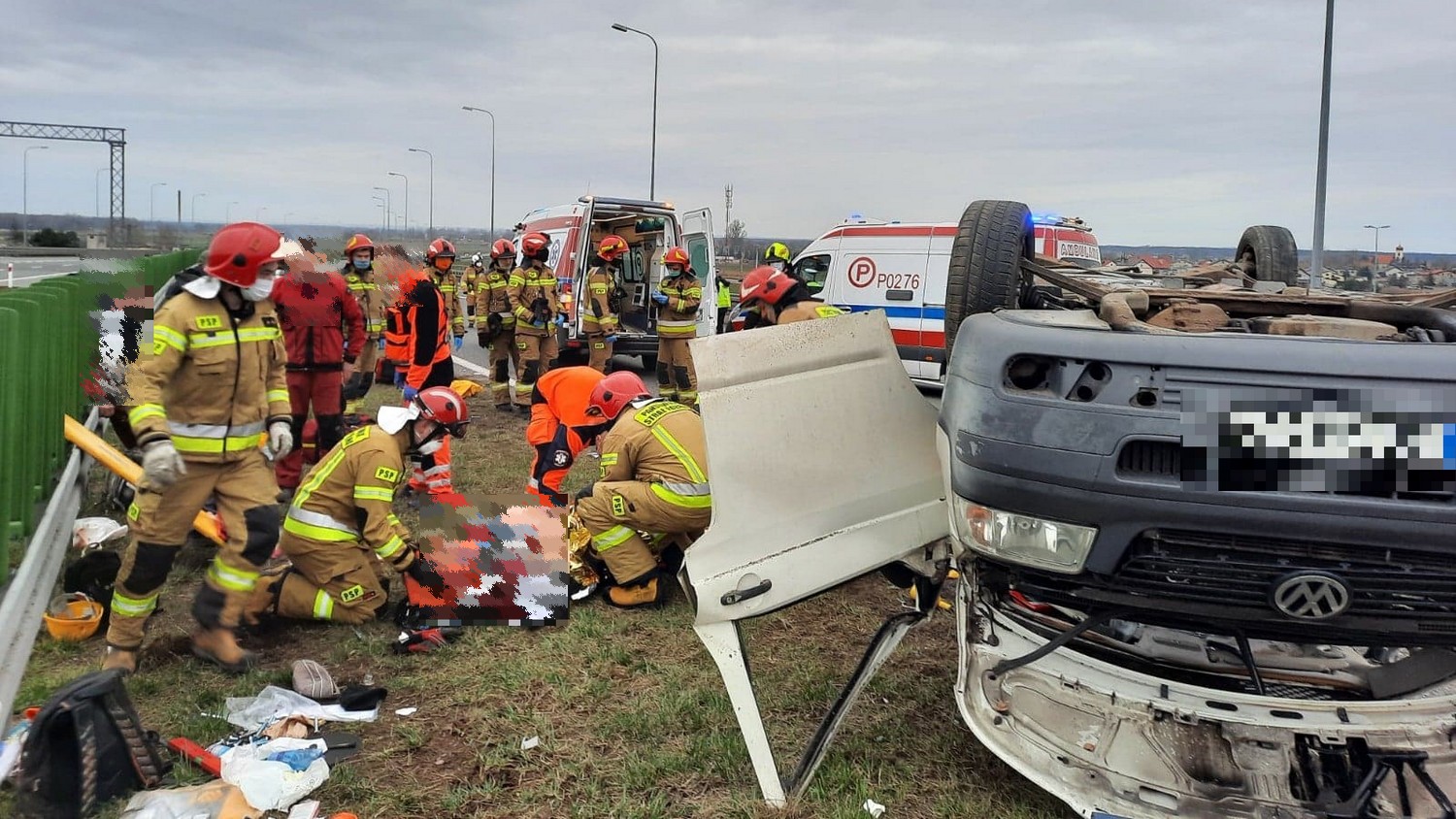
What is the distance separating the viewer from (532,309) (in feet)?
32.3

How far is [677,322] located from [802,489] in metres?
7.29

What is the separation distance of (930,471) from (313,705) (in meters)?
2.31

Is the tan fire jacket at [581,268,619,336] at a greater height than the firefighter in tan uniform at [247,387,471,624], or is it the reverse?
the tan fire jacket at [581,268,619,336]

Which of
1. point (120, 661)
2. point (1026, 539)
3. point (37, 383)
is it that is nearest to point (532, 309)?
point (37, 383)

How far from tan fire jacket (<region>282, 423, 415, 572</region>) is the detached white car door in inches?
76.3

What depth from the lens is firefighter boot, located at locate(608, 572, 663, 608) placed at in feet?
15.0

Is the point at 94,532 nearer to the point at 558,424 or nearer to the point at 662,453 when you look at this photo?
the point at 558,424

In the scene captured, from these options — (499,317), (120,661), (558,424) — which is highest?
(499,317)

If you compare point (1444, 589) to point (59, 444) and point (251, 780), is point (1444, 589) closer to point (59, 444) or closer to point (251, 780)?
point (251, 780)

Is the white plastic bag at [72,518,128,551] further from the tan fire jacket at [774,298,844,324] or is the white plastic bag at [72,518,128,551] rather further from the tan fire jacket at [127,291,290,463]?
the tan fire jacket at [774,298,844,324]

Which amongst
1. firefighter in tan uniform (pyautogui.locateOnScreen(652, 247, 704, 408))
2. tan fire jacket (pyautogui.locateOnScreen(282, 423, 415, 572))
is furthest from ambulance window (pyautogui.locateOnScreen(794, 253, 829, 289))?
tan fire jacket (pyautogui.locateOnScreen(282, 423, 415, 572))

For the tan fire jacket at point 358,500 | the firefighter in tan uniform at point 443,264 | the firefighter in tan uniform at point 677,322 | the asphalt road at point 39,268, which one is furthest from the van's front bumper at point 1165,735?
the asphalt road at point 39,268

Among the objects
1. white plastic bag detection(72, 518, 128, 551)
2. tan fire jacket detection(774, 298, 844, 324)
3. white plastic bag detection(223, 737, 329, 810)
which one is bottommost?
white plastic bag detection(223, 737, 329, 810)

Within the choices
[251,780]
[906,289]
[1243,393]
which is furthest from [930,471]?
[906,289]
